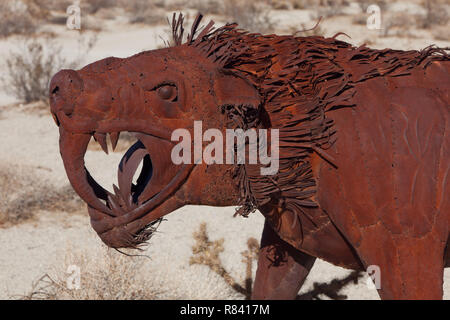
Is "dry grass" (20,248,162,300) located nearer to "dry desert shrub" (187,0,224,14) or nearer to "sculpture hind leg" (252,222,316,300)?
"sculpture hind leg" (252,222,316,300)

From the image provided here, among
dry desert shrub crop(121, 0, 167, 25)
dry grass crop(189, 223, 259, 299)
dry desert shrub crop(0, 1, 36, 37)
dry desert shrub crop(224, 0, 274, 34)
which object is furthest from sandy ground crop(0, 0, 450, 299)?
dry desert shrub crop(121, 0, 167, 25)

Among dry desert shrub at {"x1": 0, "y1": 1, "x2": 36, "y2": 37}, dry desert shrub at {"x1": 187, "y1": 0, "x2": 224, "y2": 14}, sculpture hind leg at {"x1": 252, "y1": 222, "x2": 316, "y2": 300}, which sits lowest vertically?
sculpture hind leg at {"x1": 252, "y1": 222, "x2": 316, "y2": 300}

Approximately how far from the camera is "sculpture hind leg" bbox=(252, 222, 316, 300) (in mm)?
2988

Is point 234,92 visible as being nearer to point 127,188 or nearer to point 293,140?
point 293,140

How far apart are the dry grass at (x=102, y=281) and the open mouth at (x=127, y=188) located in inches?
87.1

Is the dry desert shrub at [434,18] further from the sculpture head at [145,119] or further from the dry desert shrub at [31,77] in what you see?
the sculpture head at [145,119]

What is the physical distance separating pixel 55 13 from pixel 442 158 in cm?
1589

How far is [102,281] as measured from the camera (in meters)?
4.44

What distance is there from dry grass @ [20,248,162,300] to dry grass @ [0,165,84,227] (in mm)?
1943

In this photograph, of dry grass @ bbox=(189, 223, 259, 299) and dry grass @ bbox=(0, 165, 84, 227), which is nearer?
dry grass @ bbox=(189, 223, 259, 299)

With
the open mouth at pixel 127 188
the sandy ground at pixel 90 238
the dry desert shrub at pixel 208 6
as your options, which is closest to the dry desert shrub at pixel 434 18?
the dry desert shrub at pixel 208 6

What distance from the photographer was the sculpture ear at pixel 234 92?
225 cm

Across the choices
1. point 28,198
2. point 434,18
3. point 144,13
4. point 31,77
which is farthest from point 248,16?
point 28,198

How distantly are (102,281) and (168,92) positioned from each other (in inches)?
99.6
